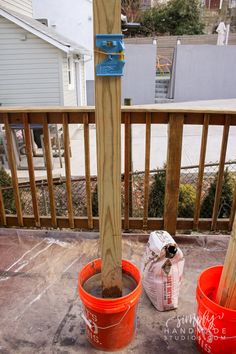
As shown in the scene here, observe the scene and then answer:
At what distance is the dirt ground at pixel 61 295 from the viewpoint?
1517mm

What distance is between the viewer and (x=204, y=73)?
42.1ft

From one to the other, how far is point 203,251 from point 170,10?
1982cm

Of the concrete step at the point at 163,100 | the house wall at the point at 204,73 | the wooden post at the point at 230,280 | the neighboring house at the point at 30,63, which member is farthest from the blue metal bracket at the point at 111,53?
the house wall at the point at 204,73

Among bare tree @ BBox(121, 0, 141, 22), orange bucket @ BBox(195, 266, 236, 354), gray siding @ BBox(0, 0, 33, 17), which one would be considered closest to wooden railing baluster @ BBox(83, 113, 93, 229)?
orange bucket @ BBox(195, 266, 236, 354)

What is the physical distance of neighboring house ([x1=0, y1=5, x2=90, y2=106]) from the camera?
291 inches

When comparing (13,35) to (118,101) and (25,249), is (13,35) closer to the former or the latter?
(25,249)

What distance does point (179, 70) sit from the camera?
12617mm

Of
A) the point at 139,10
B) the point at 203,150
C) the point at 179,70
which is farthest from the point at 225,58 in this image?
the point at 203,150

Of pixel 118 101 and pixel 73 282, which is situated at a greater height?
pixel 118 101

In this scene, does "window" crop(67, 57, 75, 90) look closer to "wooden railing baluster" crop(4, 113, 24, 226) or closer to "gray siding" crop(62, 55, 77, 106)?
"gray siding" crop(62, 55, 77, 106)

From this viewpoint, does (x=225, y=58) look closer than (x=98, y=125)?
No

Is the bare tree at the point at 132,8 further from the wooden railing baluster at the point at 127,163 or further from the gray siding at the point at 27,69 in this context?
the wooden railing baluster at the point at 127,163

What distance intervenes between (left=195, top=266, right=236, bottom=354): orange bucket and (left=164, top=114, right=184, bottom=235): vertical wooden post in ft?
2.73

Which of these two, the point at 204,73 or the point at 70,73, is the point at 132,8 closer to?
the point at 204,73
